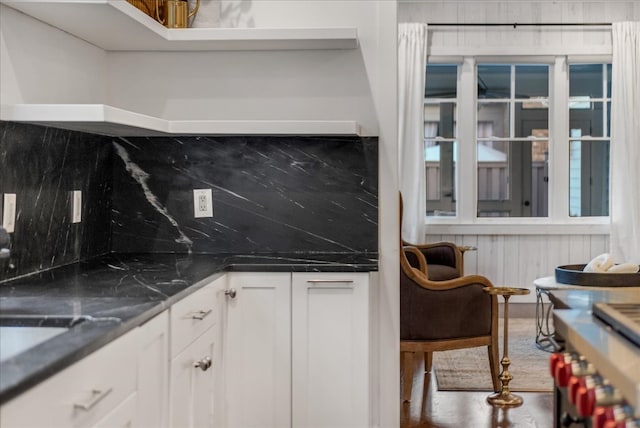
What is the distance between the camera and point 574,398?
53.5 inches

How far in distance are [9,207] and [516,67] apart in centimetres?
500

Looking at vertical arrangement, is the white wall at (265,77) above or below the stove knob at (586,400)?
above

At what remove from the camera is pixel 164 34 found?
2.88 metres

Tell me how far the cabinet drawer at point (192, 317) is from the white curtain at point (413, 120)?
3611 millimetres

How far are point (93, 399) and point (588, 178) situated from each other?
571cm

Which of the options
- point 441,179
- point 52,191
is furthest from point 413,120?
point 52,191

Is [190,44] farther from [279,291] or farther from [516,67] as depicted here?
[516,67]

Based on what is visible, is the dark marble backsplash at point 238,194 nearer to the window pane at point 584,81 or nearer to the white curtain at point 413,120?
the white curtain at point 413,120

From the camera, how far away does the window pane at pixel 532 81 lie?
20.8 ft

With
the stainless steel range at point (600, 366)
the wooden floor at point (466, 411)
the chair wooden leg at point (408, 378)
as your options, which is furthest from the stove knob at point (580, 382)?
the chair wooden leg at point (408, 378)

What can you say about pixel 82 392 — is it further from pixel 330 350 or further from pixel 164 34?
pixel 164 34

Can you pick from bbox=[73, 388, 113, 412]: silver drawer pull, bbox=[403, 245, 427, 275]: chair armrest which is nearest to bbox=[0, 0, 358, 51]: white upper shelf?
bbox=[73, 388, 113, 412]: silver drawer pull

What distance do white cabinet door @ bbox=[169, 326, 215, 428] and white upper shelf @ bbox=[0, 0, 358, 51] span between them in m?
1.11

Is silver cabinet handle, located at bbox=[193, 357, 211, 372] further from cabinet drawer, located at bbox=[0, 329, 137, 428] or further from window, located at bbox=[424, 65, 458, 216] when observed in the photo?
window, located at bbox=[424, 65, 458, 216]
